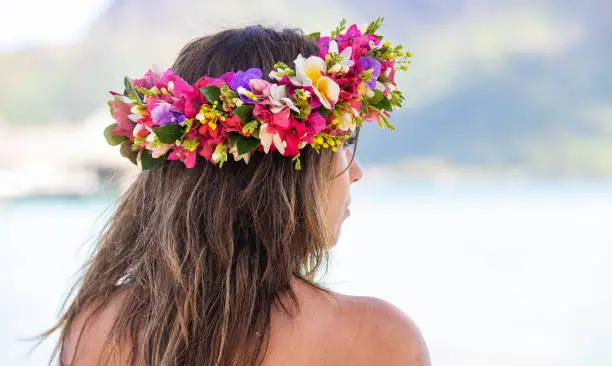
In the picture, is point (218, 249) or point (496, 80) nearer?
point (218, 249)

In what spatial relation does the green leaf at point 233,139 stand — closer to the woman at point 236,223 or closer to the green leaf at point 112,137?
the woman at point 236,223

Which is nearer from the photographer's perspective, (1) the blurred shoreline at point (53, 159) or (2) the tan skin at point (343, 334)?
(2) the tan skin at point (343, 334)

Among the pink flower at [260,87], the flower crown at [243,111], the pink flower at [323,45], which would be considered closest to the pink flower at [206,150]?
the flower crown at [243,111]

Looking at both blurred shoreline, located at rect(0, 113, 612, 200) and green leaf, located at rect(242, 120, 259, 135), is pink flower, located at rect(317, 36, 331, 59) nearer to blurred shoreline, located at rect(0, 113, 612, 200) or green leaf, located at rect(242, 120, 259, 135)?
green leaf, located at rect(242, 120, 259, 135)

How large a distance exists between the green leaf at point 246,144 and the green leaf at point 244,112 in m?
0.04

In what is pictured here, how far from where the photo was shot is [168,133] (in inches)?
46.6

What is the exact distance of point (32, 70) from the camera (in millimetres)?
12250

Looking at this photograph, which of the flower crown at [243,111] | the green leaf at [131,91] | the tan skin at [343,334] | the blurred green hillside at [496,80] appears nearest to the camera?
the tan skin at [343,334]

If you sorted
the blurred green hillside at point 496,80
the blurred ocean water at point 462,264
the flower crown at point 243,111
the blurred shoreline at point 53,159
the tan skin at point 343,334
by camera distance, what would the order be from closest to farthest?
the tan skin at point 343,334
the flower crown at point 243,111
the blurred ocean water at point 462,264
the blurred shoreline at point 53,159
the blurred green hillside at point 496,80

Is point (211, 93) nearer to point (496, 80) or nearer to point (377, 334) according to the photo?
point (377, 334)

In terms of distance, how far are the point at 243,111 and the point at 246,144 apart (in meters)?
0.07

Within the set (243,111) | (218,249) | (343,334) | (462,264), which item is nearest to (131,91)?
(243,111)

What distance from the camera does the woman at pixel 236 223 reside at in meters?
1.08

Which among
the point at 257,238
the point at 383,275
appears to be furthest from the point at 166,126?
the point at 383,275
